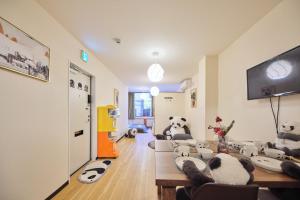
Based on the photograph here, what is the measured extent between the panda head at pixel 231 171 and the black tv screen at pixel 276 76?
3.41 feet

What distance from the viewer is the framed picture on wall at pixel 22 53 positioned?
1310 millimetres

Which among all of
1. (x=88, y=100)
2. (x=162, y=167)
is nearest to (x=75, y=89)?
(x=88, y=100)

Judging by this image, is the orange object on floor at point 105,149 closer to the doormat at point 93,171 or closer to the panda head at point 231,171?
the doormat at point 93,171

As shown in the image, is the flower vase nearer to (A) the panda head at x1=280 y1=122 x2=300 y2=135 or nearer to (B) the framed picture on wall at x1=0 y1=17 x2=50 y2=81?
(A) the panda head at x1=280 y1=122 x2=300 y2=135

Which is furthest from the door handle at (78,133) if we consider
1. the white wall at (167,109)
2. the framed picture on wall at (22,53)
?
the white wall at (167,109)

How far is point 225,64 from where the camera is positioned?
295 cm

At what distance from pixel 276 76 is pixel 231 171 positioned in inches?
52.7

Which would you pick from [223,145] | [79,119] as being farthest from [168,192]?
[79,119]

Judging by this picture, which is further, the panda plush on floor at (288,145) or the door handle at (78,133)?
the door handle at (78,133)

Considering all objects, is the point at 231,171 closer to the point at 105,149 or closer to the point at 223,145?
the point at 223,145

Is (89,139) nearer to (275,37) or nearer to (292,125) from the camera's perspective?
(292,125)

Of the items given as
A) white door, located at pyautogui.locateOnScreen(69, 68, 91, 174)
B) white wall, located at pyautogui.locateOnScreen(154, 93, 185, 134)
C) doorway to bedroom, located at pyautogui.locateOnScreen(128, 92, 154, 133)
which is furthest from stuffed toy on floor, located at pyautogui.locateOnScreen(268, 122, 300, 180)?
doorway to bedroom, located at pyautogui.locateOnScreen(128, 92, 154, 133)

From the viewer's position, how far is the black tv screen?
1.38m

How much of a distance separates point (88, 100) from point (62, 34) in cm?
151
